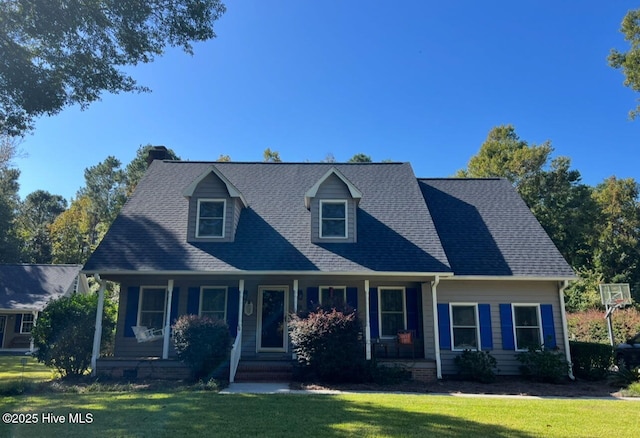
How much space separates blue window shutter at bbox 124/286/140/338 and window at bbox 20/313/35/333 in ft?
54.7

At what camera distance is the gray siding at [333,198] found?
43.5ft

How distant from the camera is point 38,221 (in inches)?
2114

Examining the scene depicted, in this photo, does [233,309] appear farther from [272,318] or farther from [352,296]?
[352,296]

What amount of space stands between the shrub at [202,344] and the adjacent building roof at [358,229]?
1.79 meters

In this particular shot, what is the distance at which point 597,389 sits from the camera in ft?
34.8

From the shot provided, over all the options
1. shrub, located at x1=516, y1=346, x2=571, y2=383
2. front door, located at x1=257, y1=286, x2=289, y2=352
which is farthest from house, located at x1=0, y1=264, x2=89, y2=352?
shrub, located at x1=516, y1=346, x2=571, y2=383

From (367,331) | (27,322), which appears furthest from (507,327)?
(27,322)

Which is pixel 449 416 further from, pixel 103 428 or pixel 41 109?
pixel 41 109

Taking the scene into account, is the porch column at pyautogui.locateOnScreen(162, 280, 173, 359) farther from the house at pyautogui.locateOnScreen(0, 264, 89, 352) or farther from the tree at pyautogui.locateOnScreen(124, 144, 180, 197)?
the tree at pyautogui.locateOnScreen(124, 144, 180, 197)

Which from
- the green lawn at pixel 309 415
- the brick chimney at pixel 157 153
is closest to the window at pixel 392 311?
the green lawn at pixel 309 415

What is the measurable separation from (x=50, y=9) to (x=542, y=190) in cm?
2730

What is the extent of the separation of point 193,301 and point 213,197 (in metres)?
3.28

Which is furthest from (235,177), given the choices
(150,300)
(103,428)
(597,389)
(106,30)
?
(597,389)

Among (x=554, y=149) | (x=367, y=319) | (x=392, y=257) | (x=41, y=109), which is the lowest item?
(x=367, y=319)
